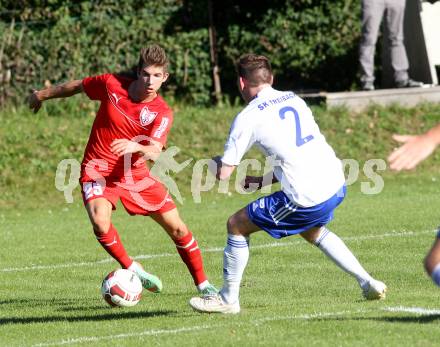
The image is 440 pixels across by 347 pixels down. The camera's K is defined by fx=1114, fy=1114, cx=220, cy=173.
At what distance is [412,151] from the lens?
569 cm

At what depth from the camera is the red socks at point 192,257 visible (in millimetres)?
9414

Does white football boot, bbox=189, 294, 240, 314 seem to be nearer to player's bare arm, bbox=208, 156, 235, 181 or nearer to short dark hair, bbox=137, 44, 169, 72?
player's bare arm, bbox=208, 156, 235, 181

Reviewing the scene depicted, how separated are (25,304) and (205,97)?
11.4m

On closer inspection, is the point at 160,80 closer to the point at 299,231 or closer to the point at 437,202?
the point at 299,231

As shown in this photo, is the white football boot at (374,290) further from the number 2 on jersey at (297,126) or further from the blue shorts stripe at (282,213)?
the number 2 on jersey at (297,126)

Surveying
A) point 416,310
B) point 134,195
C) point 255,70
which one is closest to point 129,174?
point 134,195

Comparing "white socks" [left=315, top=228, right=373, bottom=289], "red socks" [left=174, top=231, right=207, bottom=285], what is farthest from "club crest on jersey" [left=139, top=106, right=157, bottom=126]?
"white socks" [left=315, top=228, right=373, bottom=289]

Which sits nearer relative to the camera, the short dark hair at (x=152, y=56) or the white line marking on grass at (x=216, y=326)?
the white line marking on grass at (x=216, y=326)

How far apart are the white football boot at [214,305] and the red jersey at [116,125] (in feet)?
5.55

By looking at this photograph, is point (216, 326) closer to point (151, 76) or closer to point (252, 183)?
point (252, 183)

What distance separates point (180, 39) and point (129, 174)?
1091 centimetres

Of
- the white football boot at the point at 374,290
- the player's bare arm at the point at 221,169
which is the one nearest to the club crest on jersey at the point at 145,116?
the player's bare arm at the point at 221,169

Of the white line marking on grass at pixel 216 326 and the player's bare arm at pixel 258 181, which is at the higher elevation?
the player's bare arm at pixel 258 181

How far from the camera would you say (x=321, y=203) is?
8.12 m
